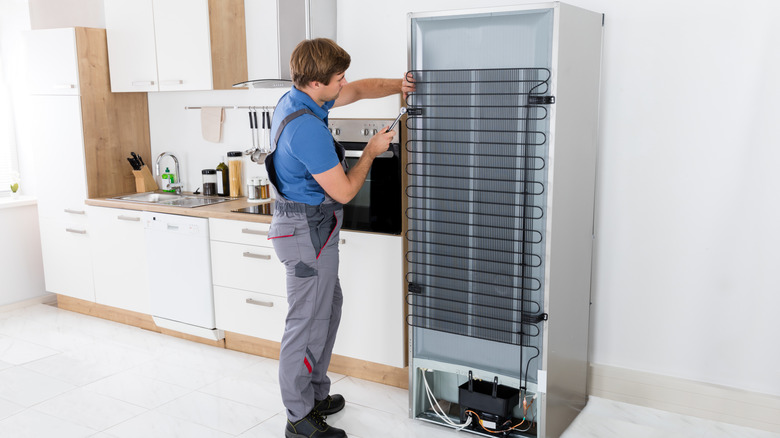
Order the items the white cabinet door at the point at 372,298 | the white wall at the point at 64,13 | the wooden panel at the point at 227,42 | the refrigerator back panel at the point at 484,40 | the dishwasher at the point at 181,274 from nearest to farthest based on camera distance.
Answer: the refrigerator back panel at the point at 484,40 → the white cabinet door at the point at 372,298 → the dishwasher at the point at 181,274 → the wooden panel at the point at 227,42 → the white wall at the point at 64,13

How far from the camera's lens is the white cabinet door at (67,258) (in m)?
4.17

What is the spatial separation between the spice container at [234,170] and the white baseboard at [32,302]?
170cm

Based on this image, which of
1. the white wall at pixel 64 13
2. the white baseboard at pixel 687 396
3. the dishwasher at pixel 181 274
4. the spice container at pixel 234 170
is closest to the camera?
the white baseboard at pixel 687 396

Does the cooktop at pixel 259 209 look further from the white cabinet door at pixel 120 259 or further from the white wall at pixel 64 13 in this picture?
the white wall at pixel 64 13

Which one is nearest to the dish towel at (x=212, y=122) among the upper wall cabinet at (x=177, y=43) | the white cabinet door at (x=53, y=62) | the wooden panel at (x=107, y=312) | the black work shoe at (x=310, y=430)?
the upper wall cabinet at (x=177, y=43)

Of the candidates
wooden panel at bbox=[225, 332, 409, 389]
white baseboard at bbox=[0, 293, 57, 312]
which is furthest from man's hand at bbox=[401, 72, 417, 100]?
white baseboard at bbox=[0, 293, 57, 312]

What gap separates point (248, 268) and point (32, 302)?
2125 millimetres

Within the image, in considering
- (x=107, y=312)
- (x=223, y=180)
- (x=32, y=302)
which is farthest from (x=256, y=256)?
(x=32, y=302)

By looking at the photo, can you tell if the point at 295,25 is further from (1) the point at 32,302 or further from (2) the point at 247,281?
(1) the point at 32,302

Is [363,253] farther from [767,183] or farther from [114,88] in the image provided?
[114,88]

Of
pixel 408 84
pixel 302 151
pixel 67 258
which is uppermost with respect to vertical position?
pixel 408 84

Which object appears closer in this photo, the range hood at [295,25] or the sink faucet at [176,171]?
the range hood at [295,25]

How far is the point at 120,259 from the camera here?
13.0 feet

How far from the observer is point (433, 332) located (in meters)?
2.69
